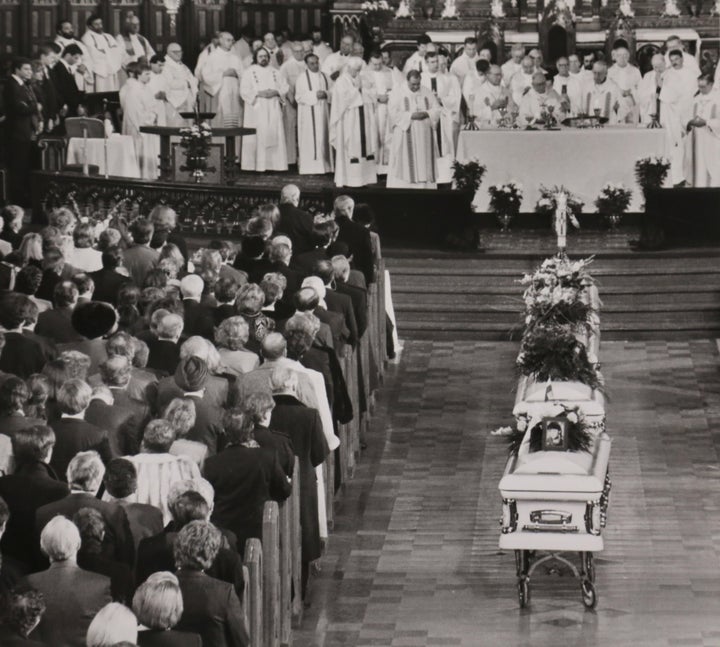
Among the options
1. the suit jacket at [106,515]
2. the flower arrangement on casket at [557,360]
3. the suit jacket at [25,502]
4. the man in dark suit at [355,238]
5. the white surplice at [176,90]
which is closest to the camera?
the suit jacket at [106,515]

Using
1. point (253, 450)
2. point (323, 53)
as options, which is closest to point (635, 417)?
point (253, 450)

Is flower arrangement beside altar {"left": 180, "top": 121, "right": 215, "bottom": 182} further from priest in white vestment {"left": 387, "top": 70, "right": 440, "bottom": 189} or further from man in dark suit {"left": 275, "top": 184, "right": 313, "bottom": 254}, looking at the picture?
man in dark suit {"left": 275, "top": 184, "right": 313, "bottom": 254}

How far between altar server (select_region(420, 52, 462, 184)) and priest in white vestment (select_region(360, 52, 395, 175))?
0.55m

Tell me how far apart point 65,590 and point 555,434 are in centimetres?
434

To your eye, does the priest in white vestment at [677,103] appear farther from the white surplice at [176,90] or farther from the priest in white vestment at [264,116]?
the white surplice at [176,90]

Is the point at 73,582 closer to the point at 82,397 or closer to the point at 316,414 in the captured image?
the point at 82,397

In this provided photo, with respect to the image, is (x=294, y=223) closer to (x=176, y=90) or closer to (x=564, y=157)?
(x=564, y=157)

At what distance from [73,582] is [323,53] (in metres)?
20.3

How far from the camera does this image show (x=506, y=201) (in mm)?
20109

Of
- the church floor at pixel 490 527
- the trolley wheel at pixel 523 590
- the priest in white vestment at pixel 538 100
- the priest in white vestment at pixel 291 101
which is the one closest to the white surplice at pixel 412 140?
the priest in white vestment at pixel 538 100

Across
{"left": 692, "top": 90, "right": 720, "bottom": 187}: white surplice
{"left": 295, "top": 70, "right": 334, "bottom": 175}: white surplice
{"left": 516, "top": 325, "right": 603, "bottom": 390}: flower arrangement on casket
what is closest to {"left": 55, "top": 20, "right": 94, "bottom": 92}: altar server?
{"left": 295, "top": 70, "right": 334, "bottom": 175}: white surplice

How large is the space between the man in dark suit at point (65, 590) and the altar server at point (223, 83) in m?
18.7

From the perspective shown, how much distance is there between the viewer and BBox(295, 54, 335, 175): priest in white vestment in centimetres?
2514

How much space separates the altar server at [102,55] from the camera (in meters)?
27.4
